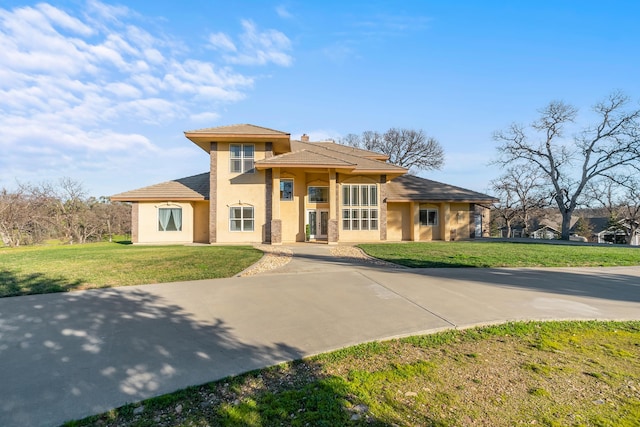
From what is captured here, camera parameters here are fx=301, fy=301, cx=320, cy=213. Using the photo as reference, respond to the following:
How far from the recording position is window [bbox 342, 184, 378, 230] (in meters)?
21.2

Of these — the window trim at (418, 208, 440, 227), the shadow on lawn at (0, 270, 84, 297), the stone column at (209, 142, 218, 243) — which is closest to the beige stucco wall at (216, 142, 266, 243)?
the stone column at (209, 142, 218, 243)

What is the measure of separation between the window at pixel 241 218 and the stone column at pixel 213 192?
100 cm

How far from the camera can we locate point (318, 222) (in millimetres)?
21125

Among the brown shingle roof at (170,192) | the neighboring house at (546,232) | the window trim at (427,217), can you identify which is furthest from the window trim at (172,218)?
the neighboring house at (546,232)

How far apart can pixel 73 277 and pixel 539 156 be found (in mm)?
38424

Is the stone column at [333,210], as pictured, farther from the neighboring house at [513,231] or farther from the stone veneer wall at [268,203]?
the neighboring house at [513,231]

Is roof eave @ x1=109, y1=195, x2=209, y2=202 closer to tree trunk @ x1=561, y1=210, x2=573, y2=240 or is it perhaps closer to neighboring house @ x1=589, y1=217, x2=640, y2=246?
tree trunk @ x1=561, y1=210, x2=573, y2=240

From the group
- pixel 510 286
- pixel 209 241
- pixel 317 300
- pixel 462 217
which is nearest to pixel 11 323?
pixel 317 300

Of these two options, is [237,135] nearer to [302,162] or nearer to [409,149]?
[302,162]

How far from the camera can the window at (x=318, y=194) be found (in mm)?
21031

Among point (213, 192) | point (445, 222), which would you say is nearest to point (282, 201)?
point (213, 192)

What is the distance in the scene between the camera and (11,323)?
4.98 metres

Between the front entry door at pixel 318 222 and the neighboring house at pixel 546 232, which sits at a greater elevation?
the front entry door at pixel 318 222

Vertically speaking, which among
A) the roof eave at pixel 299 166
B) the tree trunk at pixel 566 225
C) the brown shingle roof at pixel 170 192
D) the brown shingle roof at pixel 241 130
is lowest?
the tree trunk at pixel 566 225
